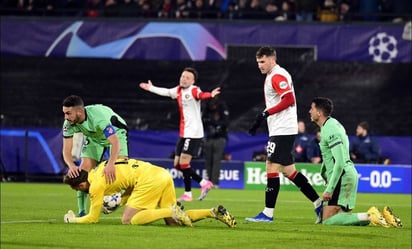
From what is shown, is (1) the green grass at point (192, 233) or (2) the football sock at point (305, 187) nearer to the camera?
(1) the green grass at point (192, 233)

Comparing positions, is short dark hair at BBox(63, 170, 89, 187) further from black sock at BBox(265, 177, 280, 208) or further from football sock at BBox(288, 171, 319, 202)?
football sock at BBox(288, 171, 319, 202)

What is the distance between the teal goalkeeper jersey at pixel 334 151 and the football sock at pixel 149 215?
2323 mm

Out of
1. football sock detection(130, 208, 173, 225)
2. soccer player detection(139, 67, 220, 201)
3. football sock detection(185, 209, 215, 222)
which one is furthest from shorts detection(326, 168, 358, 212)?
soccer player detection(139, 67, 220, 201)

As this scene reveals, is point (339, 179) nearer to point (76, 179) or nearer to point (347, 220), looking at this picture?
point (347, 220)

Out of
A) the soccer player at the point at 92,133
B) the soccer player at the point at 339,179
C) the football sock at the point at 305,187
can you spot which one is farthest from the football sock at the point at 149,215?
the football sock at the point at 305,187

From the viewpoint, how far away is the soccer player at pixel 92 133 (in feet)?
48.3

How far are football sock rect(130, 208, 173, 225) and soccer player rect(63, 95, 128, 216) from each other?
586 mm

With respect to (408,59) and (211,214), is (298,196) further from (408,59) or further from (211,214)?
(211,214)

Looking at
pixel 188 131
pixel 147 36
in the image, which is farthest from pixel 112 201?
pixel 147 36

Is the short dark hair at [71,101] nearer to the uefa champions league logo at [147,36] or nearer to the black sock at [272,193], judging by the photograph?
the black sock at [272,193]

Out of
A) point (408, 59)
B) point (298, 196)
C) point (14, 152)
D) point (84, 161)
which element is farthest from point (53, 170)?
point (84, 161)

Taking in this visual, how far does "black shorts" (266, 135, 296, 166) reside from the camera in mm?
16375

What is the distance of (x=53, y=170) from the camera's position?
28656 mm

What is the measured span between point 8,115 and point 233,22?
235 inches
